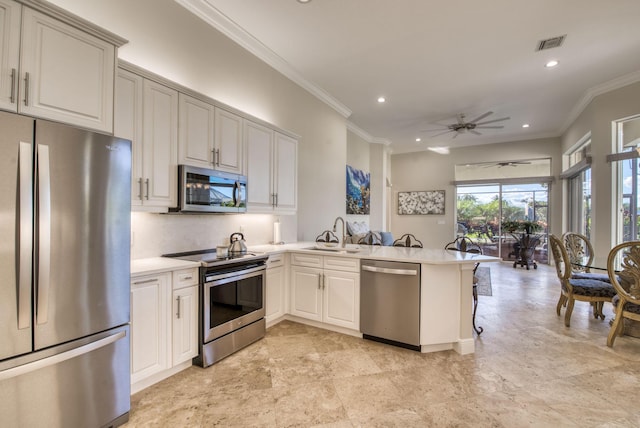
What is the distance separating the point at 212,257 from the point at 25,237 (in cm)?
136

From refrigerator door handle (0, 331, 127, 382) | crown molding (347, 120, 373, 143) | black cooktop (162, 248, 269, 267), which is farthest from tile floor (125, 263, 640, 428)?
crown molding (347, 120, 373, 143)

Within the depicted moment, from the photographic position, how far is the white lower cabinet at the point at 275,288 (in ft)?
10.6

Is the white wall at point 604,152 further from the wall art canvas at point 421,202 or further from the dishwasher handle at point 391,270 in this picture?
the dishwasher handle at point 391,270

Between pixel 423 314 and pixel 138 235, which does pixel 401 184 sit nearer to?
pixel 423 314

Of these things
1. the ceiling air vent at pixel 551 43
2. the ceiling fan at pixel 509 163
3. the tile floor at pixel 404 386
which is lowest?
the tile floor at pixel 404 386

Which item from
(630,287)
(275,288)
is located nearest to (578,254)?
(630,287)

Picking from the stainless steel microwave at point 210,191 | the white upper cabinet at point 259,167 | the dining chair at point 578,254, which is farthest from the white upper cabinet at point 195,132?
the dining chair at point 578,254

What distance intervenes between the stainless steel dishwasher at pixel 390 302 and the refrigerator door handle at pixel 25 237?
8.12 ft

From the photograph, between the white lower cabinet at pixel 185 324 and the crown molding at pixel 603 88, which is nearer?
the white lower cabinet at pixel 185 324

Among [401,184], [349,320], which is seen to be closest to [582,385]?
[349,320]

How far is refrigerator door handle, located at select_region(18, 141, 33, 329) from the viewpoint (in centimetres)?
137

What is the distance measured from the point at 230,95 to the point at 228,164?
0.99 meters

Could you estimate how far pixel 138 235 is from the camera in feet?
8.07

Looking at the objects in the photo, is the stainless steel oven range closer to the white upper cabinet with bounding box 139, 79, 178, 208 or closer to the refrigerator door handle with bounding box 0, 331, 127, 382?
the white upper cabinet with bounding box 139, 79, 178, 208
